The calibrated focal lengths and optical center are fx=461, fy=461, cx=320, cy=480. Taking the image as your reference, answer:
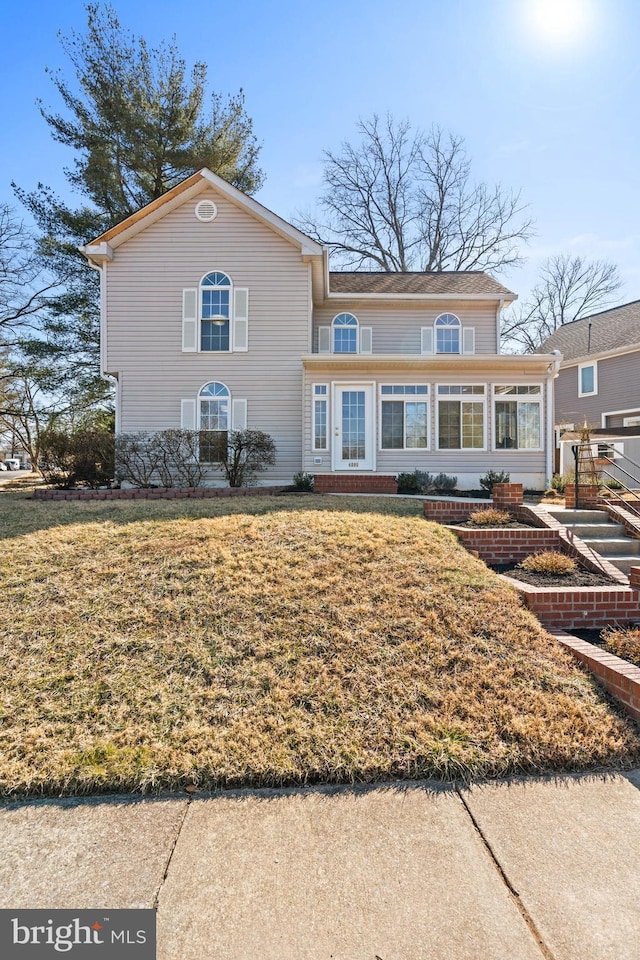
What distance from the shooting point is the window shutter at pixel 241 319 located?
12.1 meters

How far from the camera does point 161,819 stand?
2229mm

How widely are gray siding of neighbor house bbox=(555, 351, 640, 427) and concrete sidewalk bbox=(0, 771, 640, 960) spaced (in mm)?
20790

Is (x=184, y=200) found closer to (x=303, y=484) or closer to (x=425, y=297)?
(x=425, y=297)

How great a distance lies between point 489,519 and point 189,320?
9.69m

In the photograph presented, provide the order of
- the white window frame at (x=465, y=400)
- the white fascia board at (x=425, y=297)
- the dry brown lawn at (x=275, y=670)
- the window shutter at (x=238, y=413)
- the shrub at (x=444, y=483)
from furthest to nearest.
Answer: the white fascia board at (x=425, y=297) < the window shutter at (x=238, y=413) < the white window frame at (x=465, y=400) < the shrub at (x=444, y=483) < the dry brown lawn at (x=275, y=670)

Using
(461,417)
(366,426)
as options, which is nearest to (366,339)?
(366,426)

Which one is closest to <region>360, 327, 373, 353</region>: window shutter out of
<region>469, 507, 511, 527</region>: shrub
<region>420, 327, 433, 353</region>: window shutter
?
<region>420, 327, 433, 353</region>: window shutter

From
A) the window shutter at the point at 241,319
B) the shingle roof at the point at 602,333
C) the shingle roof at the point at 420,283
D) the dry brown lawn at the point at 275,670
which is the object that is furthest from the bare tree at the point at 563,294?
the dry brown lawn at the point at 275,670

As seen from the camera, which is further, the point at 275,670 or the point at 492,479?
the point at 492,479

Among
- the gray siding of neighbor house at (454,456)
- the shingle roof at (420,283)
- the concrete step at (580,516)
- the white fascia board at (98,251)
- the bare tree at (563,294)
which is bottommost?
the concrete step at (580,516)

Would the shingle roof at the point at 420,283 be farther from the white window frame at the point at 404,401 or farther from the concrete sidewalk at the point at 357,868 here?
the concrete sidewalk at the point at 357,868

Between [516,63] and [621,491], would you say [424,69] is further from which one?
[621,491]

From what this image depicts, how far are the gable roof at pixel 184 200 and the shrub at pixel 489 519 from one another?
347 inches

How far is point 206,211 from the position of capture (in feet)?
40.1
